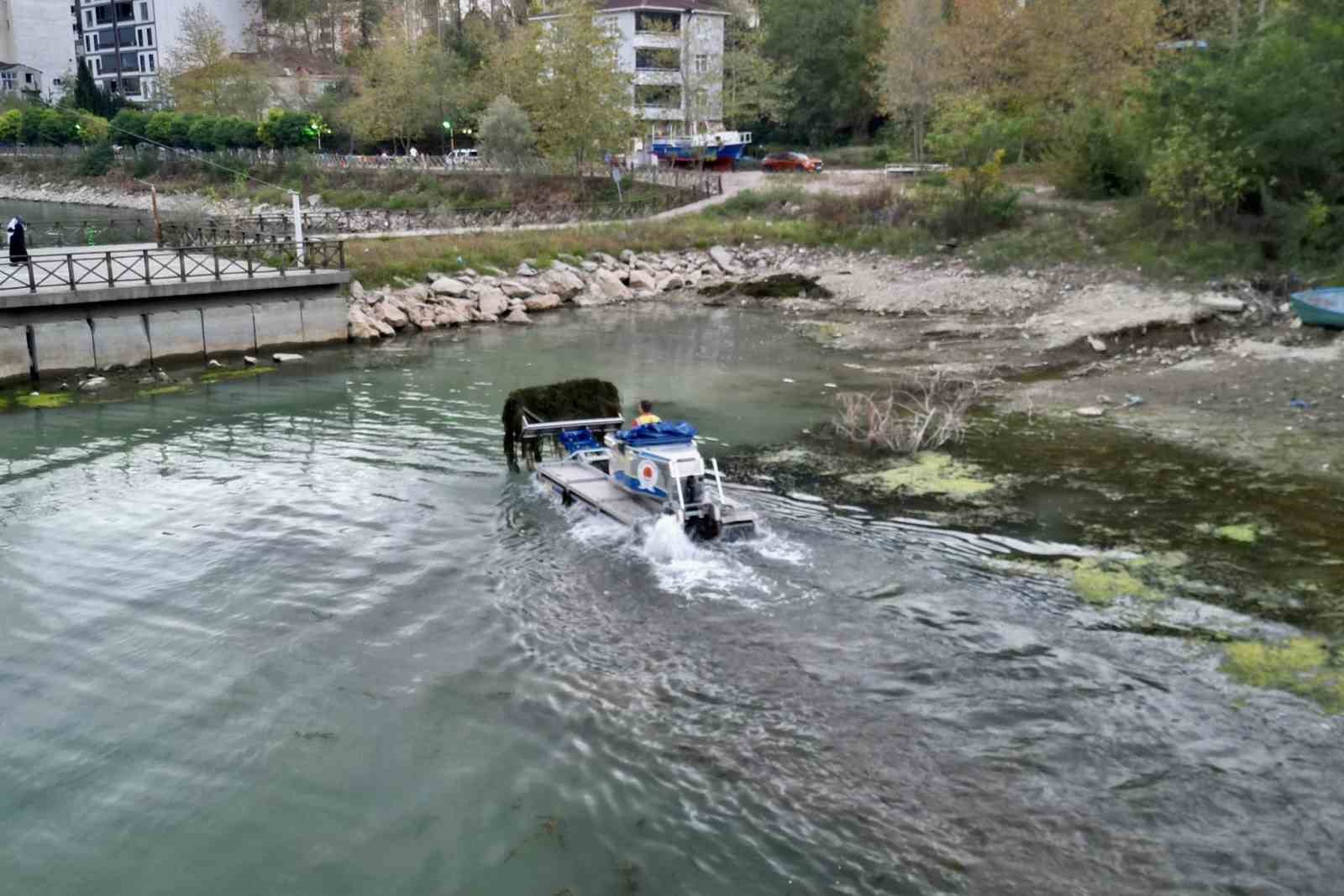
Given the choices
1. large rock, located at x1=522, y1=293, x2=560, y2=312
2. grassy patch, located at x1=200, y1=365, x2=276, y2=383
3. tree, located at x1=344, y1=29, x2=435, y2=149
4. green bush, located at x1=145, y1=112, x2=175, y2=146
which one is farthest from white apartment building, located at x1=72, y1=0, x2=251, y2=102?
grassy patch, located at x1=200, y1=365, x2=276, y2=383

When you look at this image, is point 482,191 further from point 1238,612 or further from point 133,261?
point 1238,612

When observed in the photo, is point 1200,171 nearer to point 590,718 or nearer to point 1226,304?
point 1226,304

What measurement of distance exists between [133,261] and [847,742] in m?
26.4

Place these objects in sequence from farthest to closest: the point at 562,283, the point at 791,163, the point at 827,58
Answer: the point at 827,58 → the point at 791,163 → the point at 562,283

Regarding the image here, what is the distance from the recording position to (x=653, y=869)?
826 centimetres

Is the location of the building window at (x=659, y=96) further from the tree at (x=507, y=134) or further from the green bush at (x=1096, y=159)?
the green bush at (x=1096, y=159)

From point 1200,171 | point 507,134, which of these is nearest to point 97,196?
point 507,134

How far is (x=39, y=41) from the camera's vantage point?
107500 millimetres

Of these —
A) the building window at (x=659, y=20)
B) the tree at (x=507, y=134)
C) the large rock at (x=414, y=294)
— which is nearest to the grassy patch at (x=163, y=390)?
the large rock at (x=414, y=294)

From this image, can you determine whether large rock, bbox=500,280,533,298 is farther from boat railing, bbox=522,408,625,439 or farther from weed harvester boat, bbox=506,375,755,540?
weed harvester boat, bbox=506,375,755,540

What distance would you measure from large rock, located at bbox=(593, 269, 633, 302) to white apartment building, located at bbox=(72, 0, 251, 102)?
73.3 m

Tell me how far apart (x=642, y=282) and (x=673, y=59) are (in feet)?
110

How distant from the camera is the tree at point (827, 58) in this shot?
66188 mm

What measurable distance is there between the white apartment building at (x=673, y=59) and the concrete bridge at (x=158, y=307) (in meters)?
33.8
